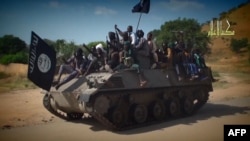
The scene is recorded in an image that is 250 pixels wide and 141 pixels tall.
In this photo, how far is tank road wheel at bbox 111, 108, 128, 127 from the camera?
10.7 meters

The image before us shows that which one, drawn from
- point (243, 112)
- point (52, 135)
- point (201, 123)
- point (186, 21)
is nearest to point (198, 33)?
point (186, 21)

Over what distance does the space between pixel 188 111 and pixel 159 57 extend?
7.66ft

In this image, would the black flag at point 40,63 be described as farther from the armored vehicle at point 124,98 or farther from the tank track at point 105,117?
the tank track at point 105,117

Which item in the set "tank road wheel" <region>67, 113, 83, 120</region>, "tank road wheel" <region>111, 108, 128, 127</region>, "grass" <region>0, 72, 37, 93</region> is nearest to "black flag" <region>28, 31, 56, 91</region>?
"tank road wheel" <region>67, 113, 83, 120</region>

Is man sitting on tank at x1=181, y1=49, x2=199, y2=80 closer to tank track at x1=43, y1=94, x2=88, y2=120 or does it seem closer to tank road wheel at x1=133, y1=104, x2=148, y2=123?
tank road wheel at x1=133, y1=104, x2=148, y2=123

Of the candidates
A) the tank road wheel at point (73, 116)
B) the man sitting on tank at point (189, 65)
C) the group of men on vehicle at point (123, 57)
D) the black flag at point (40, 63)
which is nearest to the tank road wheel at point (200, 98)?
the man sitting on tank at point (189, 65)

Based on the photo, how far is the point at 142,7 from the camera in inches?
539

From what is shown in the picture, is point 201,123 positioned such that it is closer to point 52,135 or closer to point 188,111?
point 188,111

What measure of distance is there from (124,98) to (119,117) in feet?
2.13

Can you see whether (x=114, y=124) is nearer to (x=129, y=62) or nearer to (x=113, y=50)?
(x=129, y=62)

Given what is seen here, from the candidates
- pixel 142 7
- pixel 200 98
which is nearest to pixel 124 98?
pixel 142 7

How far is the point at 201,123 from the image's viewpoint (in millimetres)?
11617

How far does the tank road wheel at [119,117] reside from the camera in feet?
35.1

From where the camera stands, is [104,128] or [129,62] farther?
[129,62]
